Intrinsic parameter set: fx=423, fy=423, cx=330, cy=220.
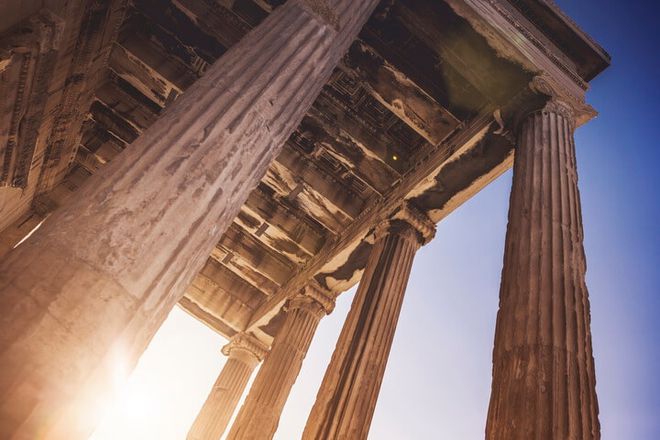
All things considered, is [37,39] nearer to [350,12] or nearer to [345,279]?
[350,12]

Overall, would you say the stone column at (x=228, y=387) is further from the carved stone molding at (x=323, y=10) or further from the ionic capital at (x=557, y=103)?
Result: the carved stone molding at (x=323, y=10)

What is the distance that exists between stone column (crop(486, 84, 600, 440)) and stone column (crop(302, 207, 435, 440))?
2.72m

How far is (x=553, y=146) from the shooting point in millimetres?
5895

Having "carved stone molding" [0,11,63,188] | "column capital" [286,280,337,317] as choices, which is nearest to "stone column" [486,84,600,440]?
"column capital" [286,280,337,317]

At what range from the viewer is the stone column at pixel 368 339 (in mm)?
6602

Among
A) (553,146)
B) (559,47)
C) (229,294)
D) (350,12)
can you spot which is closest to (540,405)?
(553,146)

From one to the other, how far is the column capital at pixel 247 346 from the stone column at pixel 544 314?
982 centimetres

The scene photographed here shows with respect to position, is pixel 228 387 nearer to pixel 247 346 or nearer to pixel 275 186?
pixel 247 346

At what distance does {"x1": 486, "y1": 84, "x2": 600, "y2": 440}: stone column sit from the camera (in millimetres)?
3707

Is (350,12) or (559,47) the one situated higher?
(559,47)

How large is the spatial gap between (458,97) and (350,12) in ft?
14.3

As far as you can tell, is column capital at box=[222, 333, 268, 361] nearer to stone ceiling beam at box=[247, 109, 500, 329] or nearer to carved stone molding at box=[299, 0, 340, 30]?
stone ceiling beam at box=[247, 109, 500, 329]

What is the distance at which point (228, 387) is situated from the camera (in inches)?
499

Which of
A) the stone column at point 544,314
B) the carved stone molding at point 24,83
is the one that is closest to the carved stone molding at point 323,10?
the stone column at point 544,314
